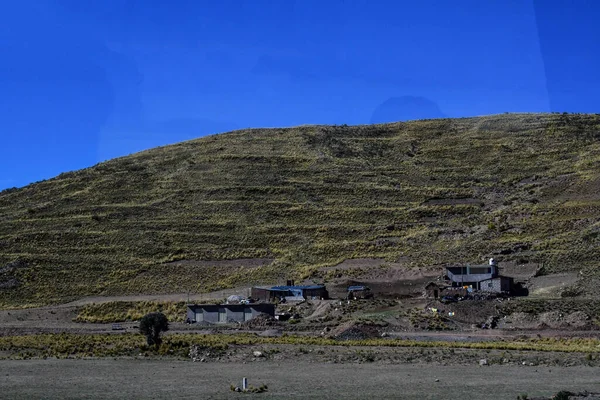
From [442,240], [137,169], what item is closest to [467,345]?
[442,240]

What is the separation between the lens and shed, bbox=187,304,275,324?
183 feet

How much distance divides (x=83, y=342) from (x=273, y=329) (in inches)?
497

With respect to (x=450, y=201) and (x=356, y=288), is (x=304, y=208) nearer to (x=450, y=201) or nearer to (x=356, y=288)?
(x=450, y=201)

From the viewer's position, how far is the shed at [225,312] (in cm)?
5581

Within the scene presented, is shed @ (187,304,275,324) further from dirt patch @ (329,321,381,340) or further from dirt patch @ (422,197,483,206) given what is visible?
dirt patch @ (422,197,483,206)

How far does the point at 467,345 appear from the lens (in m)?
39.8

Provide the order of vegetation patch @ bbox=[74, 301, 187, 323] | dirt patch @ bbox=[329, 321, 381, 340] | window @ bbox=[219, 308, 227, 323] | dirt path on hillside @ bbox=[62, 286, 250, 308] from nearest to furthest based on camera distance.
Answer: dirt patch @ bbox=[329, 321, 381, 340] → window @ bbox=[219, 308, 227, 323] → vegetation patch @ bbox=[74, 301, 187, 323] → dirt path on hillside @ bbox=[62, 286, 250, 308]

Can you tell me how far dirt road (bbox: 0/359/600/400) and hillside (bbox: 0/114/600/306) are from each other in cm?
3105

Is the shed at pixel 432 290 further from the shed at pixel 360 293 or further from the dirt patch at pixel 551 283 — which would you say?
the dirt patch at pixel 551 283

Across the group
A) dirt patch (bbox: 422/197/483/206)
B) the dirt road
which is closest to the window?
the dirt road

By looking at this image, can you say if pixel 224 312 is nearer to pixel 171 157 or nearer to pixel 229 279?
pixel 229 279

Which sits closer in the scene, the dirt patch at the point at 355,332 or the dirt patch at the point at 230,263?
the dirt patch at the point at 355,332

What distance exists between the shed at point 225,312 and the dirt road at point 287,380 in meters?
20.6

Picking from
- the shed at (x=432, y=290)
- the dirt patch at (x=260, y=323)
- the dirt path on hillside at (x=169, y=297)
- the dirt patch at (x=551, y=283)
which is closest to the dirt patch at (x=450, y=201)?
the dirt patch at (x=551, y=283)
